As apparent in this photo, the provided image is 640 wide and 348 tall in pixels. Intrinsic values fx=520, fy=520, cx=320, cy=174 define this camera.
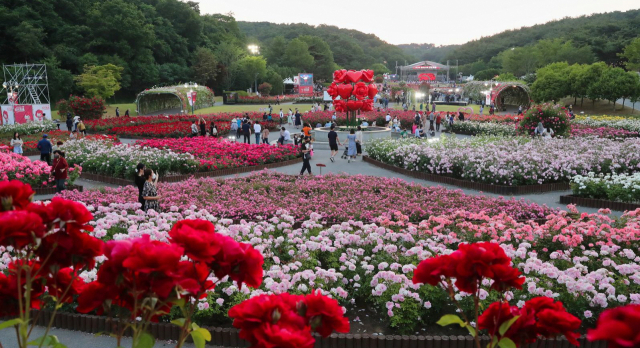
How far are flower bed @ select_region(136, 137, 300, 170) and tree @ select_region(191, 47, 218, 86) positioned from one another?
52.8 meters

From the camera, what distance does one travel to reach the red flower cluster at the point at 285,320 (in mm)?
1544

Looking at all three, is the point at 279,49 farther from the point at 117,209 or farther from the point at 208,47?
the point at 117,209

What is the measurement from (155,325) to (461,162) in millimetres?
11276

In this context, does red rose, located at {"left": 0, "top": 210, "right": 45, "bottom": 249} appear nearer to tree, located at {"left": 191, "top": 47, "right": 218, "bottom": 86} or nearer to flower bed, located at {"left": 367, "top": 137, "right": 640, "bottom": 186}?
flower bed, located at {"left": 367, "top": 137, "right": 640, "bottom": 186}

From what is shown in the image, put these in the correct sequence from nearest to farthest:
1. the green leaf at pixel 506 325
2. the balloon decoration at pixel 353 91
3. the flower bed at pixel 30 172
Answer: the green leaf at pixel 506 325, the flower bed at pixel 30 172, the balloon decoration at pixel 353 91

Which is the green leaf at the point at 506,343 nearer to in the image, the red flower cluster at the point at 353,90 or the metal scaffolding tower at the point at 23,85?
the red flower cluster at the point at 353,90

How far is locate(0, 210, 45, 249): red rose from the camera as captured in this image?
1.70m

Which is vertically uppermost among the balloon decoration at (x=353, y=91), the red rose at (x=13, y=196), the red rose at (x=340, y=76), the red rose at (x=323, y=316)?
the red rose at (x=340, y=76)

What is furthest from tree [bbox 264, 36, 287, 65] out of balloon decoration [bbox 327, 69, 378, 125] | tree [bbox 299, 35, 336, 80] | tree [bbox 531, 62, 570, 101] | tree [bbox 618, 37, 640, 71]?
balloon decoration [bbox 327, 69, 378, 125]

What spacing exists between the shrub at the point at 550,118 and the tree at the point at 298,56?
77718 millimetres

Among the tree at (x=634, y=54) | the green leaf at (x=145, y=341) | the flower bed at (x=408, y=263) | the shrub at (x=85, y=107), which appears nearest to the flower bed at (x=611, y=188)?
the flower bed at (x=408, y=263)

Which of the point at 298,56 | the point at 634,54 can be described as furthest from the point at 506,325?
the point at 298,56

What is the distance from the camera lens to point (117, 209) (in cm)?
998

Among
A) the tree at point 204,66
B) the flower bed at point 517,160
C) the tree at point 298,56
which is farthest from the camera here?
the tree at point 298,56
